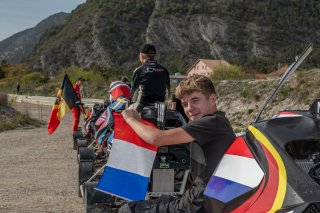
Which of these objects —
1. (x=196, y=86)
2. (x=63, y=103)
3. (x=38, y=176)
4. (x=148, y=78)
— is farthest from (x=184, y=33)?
(x=196, y=86)

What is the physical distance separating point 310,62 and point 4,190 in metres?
57.5

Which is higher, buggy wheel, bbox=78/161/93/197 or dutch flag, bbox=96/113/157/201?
dutch flag, bbox=96/113/157/201

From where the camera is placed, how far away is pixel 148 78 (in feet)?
23.6

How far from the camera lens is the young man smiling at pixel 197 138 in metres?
2.99

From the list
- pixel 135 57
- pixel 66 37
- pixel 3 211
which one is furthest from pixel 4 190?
pixel 66 37

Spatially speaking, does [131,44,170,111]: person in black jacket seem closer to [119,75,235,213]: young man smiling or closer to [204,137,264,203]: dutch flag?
[119,75,235,213]: young man smiling

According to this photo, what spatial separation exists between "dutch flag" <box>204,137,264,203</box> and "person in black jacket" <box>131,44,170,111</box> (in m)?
4.56

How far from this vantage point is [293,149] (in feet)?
8.46

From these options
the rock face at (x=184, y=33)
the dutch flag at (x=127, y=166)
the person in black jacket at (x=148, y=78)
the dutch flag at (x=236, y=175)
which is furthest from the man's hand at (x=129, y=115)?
the rock face at (x=184, y=33)

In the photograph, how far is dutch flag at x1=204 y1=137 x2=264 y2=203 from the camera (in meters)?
2.31

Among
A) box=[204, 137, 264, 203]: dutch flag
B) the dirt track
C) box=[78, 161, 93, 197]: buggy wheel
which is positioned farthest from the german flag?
box=[204, 137, 264, 203]: dutch flag

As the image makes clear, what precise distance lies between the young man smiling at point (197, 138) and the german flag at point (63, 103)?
846cm

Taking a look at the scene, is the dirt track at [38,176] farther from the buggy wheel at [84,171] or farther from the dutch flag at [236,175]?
the dutch flag at [236,175]

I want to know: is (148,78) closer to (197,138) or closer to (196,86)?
(196,86)
